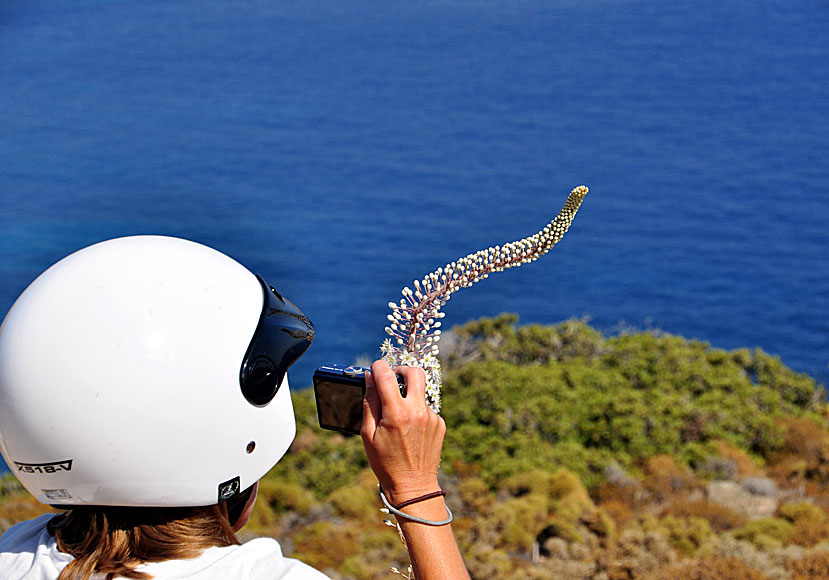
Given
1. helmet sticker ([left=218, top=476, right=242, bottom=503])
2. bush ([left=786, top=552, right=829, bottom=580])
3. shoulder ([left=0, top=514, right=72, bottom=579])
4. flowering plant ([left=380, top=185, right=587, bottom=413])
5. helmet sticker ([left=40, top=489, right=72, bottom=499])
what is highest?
flowering plant ([left=380, top=185, right=587, bottom=413])

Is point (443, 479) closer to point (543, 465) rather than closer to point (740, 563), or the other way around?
point (543, 465)

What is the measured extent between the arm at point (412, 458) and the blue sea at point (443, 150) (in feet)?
25.9

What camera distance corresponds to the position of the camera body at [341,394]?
159 centimetres

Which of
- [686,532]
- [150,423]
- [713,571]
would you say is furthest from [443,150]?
[150,423]

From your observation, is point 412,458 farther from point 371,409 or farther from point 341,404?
point 341,404

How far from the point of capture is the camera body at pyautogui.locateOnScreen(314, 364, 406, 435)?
1.59 metres

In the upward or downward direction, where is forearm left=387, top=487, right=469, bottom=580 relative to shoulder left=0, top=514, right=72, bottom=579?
upward

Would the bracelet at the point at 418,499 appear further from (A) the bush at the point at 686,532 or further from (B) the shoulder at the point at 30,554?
(A) the bush at the point at 686,532

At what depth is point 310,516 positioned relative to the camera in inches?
252

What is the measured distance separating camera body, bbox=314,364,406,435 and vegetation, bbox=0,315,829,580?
421 cm

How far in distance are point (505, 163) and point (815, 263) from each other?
14.6ft

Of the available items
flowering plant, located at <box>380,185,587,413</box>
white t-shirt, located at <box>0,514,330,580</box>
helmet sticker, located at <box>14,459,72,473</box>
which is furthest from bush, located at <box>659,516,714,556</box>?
helmet sticker, located at <box>14,459,72,473</box>

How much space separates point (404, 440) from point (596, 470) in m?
5.90

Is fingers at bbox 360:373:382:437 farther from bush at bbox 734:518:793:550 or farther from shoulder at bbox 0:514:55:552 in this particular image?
bush at bbox 734:518:793:550
